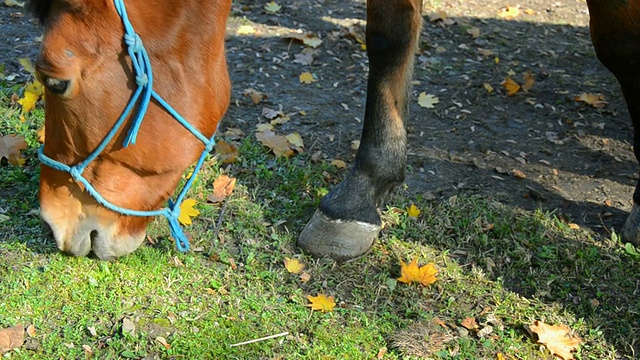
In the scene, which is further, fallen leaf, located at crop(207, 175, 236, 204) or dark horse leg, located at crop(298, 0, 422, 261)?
fallen leaf, located at crop(207, 175, 236, 204)

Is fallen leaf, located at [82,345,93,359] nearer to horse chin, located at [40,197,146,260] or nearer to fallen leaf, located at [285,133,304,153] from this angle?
horse chin, located at [40,197,146,260]

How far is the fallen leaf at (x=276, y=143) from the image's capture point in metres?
3.70

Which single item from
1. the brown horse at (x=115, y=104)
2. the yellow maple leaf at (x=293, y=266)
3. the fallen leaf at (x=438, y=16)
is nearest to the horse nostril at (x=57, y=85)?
the brown horse at (x=115, y=104)

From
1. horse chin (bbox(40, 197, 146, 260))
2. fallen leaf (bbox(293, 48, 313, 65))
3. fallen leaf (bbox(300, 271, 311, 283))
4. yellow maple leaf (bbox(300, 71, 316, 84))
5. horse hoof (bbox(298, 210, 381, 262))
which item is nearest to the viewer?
horse chin (bbox(40, 197, 146, 260))

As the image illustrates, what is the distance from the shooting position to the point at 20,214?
121 inches

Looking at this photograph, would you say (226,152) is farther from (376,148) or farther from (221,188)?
(376,148)

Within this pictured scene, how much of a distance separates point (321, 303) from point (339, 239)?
358mm

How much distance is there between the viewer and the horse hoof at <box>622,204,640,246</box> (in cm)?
320

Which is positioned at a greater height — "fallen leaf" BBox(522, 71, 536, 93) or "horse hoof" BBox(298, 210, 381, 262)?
"fallen leaf" BBox(522, 71, 536, 93)

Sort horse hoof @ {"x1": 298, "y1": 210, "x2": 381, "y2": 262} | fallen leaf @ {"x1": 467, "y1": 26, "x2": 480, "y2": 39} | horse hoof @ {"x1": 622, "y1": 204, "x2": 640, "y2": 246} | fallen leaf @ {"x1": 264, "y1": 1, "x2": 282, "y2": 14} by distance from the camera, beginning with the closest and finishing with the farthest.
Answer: horse hoof @ {"x1": 298, "y1": 210, "x2": 381, "y2": 262}, horse hoof @ {"x1": 622, "y1": 204, "x2": 640, "y2": 246}, fallen leaf @ {"x1": 467, "y1": 26, "x2": 480, "y2": 39}, fallen leaf @ {"x1": 264, "y1": 1, "x2": 282, "y2": 14}

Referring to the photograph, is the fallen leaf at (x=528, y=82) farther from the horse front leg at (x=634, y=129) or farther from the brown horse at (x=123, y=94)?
the brown horse at (x=123, y=94)

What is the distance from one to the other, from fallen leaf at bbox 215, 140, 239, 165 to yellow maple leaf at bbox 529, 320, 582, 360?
1.70m

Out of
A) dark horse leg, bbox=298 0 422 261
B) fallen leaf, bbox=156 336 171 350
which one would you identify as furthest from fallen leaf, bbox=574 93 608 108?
fallen leaf, bbox=156 336 171 350

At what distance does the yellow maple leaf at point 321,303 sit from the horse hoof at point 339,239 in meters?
0.28
